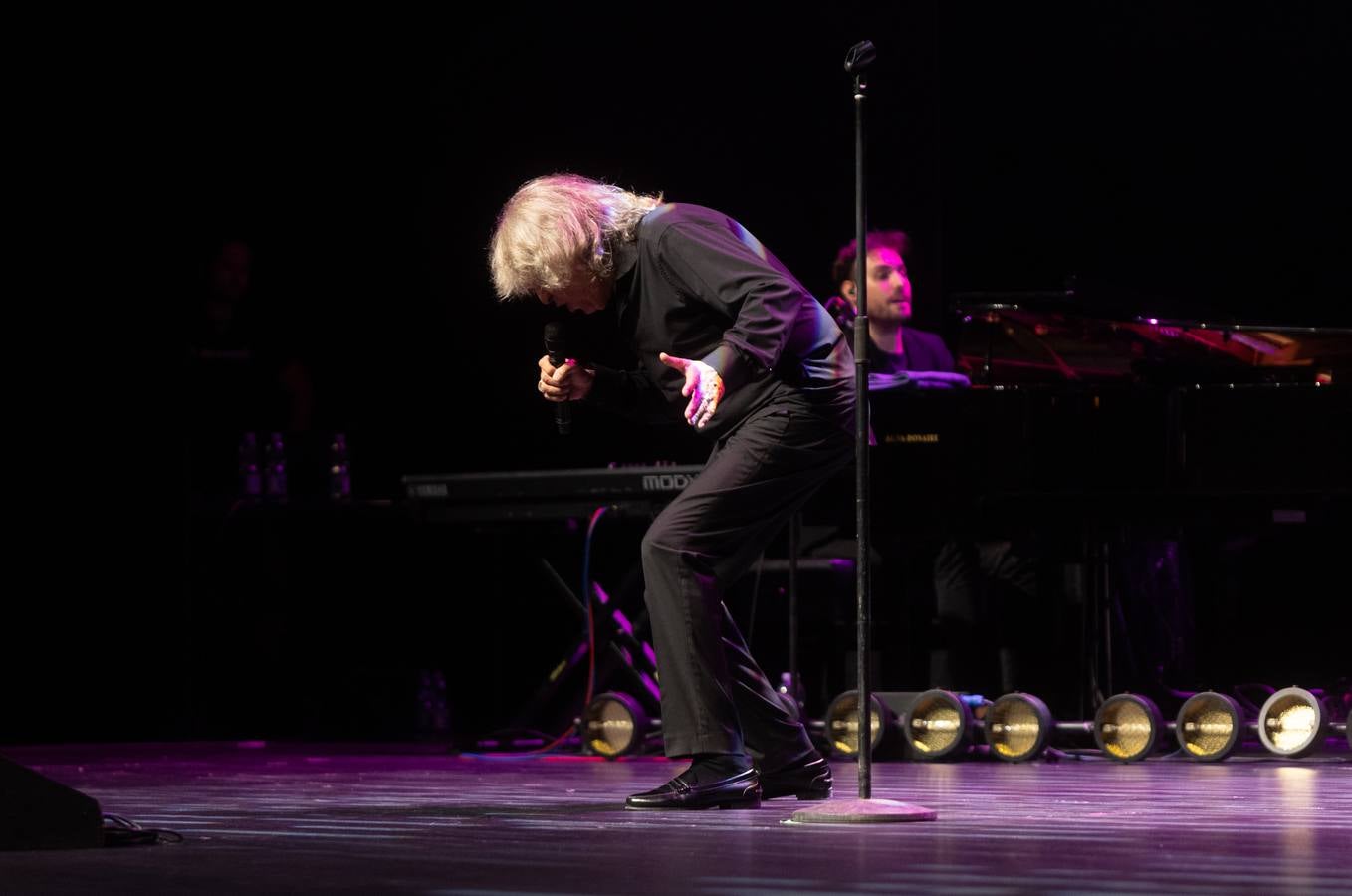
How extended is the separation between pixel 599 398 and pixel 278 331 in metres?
4.48

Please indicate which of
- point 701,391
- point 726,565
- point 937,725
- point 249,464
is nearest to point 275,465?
point 249,464

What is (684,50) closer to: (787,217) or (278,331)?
(787,217)

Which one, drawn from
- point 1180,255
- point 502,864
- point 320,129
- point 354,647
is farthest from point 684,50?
point 502,864

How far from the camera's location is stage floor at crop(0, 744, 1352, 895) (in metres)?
2.50

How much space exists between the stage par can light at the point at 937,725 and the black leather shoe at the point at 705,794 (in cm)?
217

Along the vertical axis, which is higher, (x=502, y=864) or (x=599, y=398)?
(x=599, y=398)

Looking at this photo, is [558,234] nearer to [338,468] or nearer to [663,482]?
[663,482]

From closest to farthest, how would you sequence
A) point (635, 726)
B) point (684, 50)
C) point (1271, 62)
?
point (635, 726), point (1271, 62), point (684, 50)

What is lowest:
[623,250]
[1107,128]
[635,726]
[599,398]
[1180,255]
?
[635,726]

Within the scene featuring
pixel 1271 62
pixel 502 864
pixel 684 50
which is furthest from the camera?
pixel 684 50

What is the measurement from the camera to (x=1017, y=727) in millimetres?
5758

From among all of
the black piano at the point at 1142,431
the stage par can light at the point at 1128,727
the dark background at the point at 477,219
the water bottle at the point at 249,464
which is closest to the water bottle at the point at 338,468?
the dark background at the point at 477,219

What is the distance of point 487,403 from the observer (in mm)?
8234

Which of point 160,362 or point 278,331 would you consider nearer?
point 160,362
